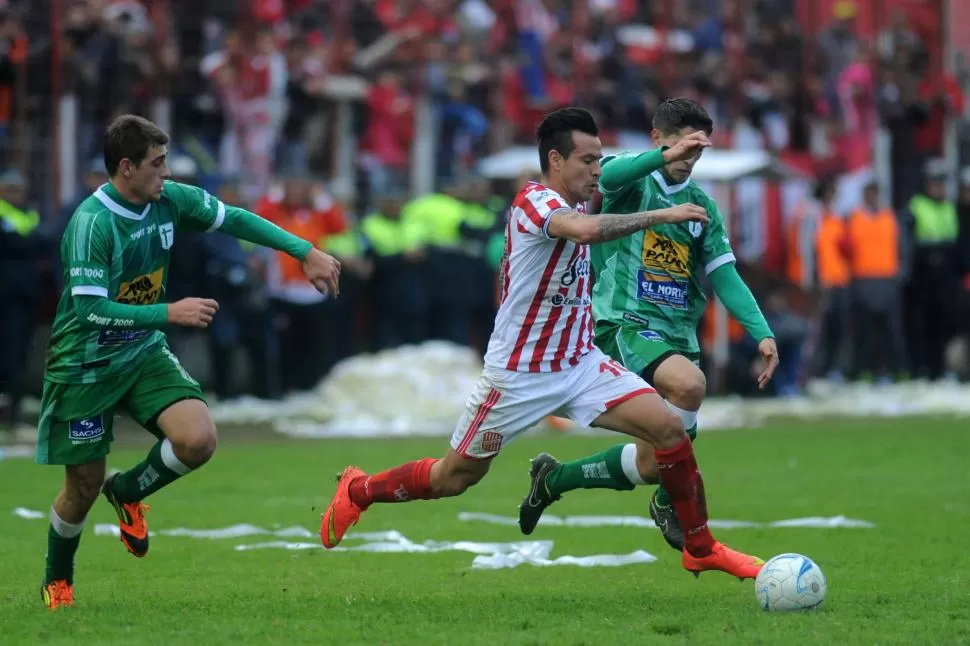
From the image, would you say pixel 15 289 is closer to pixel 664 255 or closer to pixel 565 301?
pixel 664 255

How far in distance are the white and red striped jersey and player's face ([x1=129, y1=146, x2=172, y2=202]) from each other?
1668 millimetres

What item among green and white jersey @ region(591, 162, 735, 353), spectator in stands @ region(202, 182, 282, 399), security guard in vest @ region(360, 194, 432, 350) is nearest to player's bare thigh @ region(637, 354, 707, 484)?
green and white jersey @ region(591, 162, 735, 353)

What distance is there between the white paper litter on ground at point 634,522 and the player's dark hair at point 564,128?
357cm

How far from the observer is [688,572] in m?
9.05

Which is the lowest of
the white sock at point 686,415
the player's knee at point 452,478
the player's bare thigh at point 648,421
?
the player's knee at point 452,478

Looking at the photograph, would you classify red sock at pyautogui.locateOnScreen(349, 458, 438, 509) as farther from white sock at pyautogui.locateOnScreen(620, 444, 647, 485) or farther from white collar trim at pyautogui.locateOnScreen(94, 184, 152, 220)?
white collar trim at pyautogui.locateOnScreen(94, 184, 152, 220)

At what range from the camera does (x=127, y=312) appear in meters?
7.69

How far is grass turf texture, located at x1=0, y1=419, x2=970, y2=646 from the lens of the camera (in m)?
7.09

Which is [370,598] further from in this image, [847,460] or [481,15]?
[481,15]

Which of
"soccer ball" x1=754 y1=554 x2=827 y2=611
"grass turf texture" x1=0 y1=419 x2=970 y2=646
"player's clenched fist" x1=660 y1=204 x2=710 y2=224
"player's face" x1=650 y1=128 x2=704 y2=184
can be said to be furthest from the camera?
"player's face" x1=650 y1=128 x2=704 y2=184

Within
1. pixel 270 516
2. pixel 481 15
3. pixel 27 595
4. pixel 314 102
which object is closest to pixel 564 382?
pixel 27 595

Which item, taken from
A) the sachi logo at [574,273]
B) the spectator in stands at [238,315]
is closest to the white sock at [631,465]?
the sachi logo at [574,273]

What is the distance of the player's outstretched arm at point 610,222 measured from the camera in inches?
291

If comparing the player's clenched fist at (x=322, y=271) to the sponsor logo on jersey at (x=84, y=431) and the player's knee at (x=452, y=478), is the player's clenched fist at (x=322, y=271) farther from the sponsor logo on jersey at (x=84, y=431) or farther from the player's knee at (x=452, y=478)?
the sponsor logo on jersey at (x=84, y=431)
